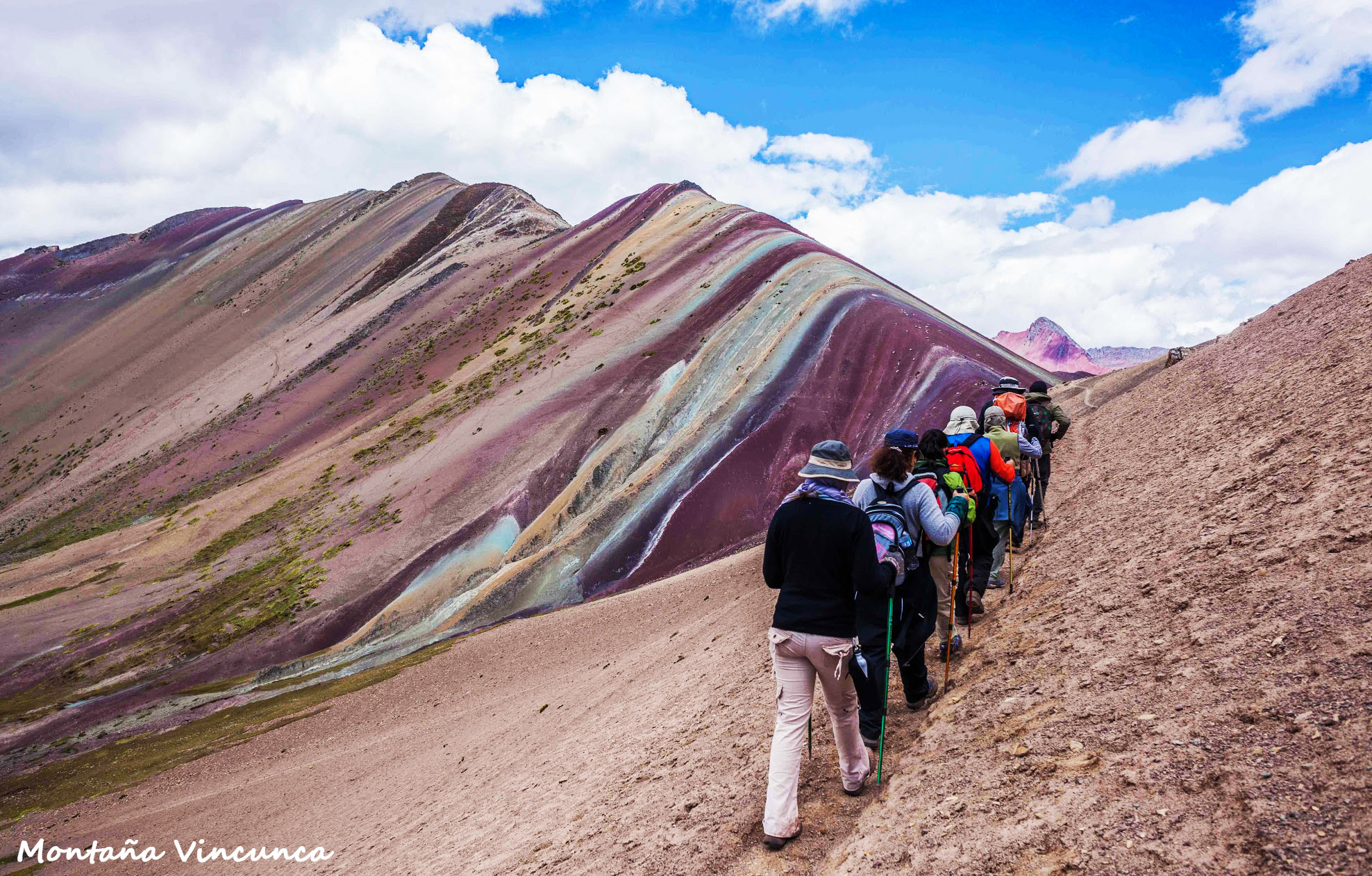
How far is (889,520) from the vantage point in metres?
5.88

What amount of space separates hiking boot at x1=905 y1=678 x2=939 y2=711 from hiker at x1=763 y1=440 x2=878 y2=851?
172 cm

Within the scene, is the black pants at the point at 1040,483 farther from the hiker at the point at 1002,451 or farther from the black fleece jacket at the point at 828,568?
the black fleece jacket at the point at 828,568

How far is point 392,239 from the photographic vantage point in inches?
3024

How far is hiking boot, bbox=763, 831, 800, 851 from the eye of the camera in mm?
5539

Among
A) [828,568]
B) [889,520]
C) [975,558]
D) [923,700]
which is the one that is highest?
[889,520]

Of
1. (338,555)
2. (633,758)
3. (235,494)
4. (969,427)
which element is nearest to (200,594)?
(338,555)

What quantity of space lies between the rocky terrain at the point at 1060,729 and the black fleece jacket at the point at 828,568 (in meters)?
1.54

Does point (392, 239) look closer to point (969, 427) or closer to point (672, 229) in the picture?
point (672, 229)

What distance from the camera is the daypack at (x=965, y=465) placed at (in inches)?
300

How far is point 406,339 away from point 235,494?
1724cm

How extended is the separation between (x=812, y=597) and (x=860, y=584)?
0.34m

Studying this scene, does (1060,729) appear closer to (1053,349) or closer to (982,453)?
(982,453)

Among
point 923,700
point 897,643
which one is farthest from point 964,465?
point 923,700

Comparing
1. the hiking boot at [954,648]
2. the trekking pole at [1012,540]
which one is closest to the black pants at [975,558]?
the hiking boot at [954,648]
